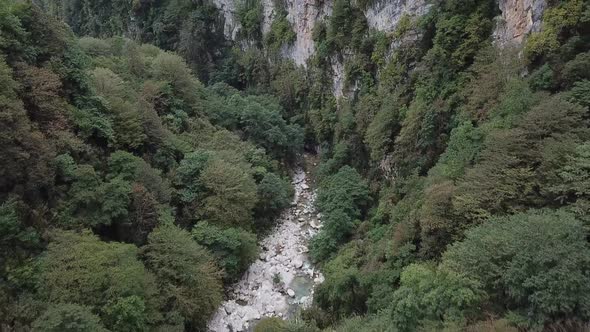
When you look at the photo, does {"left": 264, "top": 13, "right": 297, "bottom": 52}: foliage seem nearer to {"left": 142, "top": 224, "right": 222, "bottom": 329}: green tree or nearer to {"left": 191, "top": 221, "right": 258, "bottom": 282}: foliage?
{"left": 191, "top": 221, "right": 258, "bottom": 282}: foliage

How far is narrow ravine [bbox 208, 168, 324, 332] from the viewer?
70.2ft

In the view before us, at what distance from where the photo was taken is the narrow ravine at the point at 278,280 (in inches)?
842

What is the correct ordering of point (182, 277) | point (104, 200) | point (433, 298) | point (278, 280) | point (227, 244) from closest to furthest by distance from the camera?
point (433, 298), point (104, 200), point (182, 277), point (227, 244), point (278, 280)

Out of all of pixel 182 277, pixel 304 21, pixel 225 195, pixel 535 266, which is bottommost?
pixel 182 277

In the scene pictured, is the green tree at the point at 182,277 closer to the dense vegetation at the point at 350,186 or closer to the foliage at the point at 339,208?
the dense vegetation at the point at 350,186

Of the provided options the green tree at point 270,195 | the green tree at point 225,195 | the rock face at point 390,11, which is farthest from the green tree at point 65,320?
the rock face at point 390,11

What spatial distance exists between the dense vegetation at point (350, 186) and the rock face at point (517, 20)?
677mm

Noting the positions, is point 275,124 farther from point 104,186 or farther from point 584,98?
point 584,98

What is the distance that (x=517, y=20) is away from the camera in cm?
1958

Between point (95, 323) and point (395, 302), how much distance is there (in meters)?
10.3

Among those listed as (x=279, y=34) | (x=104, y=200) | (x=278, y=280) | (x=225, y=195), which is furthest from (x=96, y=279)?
(x=279, y=34)

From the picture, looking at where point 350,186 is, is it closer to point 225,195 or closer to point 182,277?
point 225,195

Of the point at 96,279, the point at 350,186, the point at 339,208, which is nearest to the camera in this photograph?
the point at 96,279

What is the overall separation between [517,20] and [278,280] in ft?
59.0
